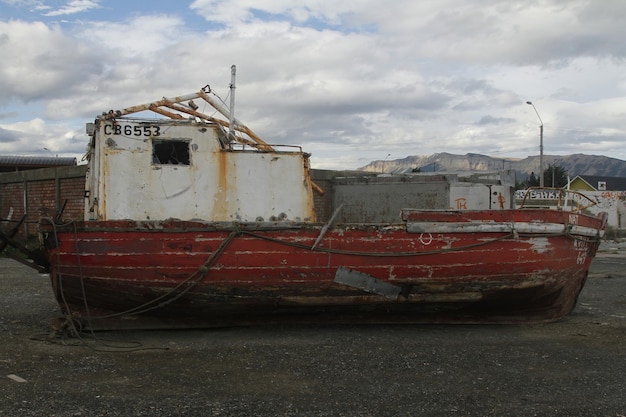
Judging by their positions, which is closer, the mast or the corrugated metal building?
the mast

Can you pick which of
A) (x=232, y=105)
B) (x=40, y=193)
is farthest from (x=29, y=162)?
(x=232, y=105)

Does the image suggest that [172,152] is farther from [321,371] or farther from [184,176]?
[321,371]

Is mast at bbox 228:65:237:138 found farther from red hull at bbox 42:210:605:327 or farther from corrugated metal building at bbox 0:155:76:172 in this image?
corrugated metal building at bbox 0:155:76:172

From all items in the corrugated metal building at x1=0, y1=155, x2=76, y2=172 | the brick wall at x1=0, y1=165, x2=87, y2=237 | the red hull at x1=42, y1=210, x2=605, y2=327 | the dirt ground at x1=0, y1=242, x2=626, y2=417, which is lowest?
the dirt ground at x1=0, y1=242, x2=626, y2=417

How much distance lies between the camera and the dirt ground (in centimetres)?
407

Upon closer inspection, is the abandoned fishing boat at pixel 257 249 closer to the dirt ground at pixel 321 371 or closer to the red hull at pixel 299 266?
the red hull at pixel 299 266

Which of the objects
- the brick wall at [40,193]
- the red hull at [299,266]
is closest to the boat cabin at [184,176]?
the red hull at [299,266]

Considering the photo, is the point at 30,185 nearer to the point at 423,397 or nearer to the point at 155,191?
the point at 155,191

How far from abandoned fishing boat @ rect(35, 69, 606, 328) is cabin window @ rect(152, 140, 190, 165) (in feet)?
0.05

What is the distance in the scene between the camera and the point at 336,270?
20.6 ft

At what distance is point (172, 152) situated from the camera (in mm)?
6906

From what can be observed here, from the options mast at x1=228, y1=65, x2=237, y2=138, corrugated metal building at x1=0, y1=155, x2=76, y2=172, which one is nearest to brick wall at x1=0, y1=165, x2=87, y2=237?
mast at x1=228, y1=65, x2=237, y2=138

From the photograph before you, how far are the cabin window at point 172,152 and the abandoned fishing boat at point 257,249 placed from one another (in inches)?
0.5

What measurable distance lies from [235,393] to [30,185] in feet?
38.7
